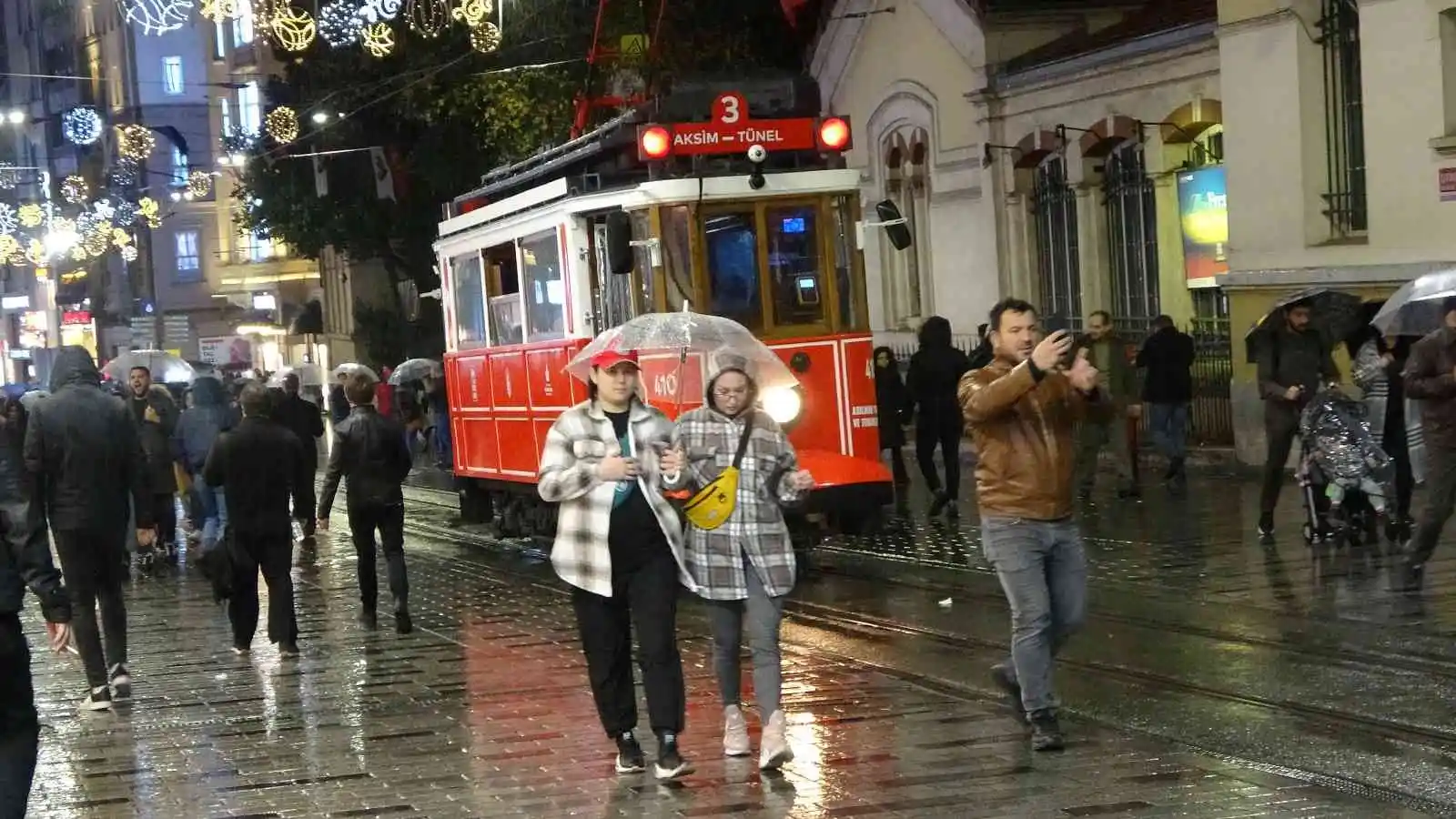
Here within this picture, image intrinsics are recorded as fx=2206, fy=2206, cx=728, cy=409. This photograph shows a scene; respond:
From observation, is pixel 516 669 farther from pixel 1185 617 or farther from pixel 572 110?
pixel 572 110

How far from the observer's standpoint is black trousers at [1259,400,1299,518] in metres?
15.8

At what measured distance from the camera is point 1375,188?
67.1ft

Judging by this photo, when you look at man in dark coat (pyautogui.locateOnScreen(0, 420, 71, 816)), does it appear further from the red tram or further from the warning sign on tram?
the warning sign on tram

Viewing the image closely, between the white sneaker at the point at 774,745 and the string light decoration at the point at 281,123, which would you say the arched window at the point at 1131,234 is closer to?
the string light decoration at the point at 281,123

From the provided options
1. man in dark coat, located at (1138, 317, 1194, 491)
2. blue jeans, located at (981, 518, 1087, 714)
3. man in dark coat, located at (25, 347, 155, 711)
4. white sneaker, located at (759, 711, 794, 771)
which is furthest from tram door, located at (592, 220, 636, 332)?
white sneaker, located at (759, 711, 794, 771)

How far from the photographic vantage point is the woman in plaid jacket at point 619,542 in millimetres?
8875

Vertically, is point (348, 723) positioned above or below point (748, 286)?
below

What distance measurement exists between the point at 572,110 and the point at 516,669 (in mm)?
18891

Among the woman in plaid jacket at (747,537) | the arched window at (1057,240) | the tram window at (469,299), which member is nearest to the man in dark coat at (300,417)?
the tram window at (469,299)

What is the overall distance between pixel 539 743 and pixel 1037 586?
2.44m

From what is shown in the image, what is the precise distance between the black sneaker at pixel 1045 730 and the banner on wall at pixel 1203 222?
14986 mm

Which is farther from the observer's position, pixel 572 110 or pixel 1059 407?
pixel 572 110

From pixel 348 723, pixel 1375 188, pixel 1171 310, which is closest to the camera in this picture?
pixel 348 723

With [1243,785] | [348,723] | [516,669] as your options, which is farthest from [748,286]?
[1243,785]
